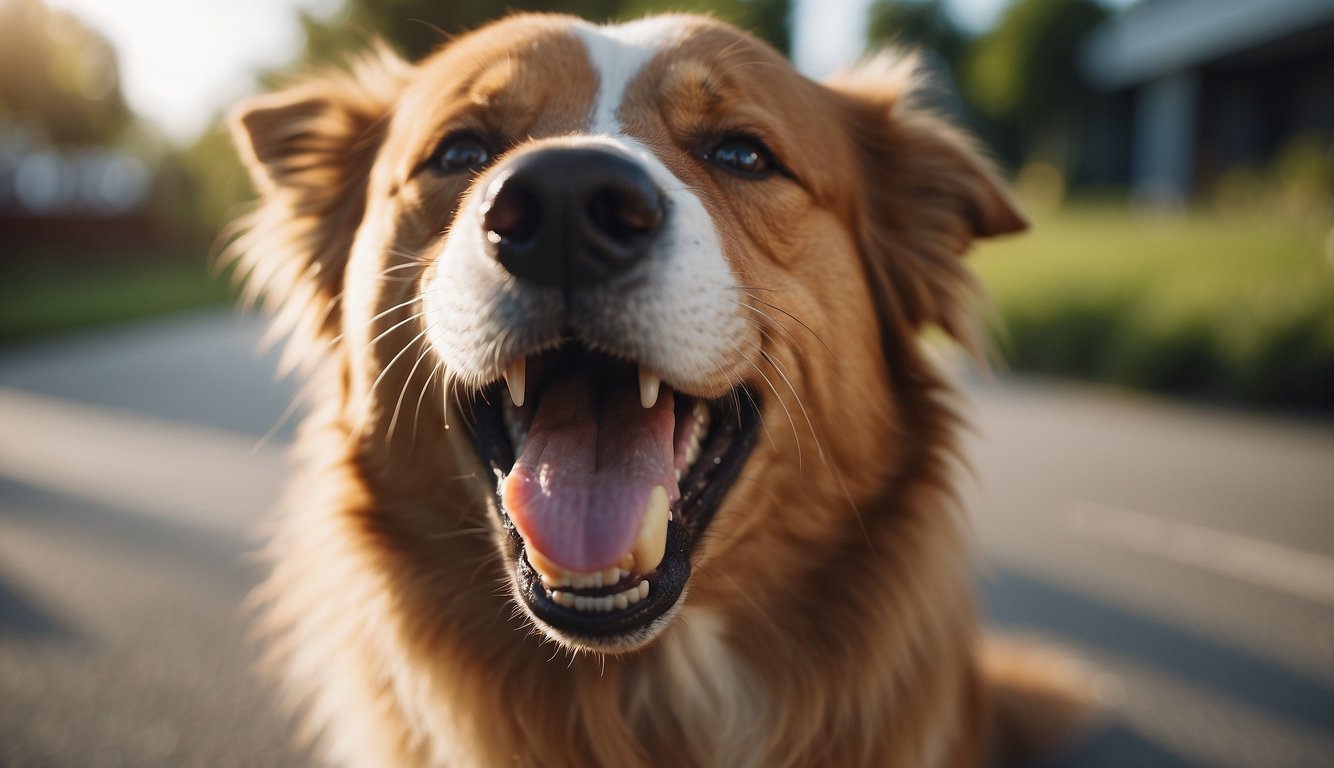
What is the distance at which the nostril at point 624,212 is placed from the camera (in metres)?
1.61

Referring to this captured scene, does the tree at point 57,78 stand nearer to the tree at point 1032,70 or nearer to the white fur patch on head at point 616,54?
the white fur patch on head at point 616,54

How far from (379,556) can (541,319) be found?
909 mm

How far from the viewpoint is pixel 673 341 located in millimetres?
1755

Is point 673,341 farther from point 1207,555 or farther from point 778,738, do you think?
point 1207,555

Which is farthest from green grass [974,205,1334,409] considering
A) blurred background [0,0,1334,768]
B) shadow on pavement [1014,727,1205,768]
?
shadow on pavement [1014,727,1205,768]

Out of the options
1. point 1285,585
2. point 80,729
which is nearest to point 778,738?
point 80,729

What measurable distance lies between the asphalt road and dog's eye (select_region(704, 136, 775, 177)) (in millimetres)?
1023

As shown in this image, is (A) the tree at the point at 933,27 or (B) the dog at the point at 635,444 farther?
(A) the tree at the point at 933,27

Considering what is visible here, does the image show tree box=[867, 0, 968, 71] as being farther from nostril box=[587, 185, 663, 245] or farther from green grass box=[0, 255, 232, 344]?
nostril box=[587, 185, 663, 245]

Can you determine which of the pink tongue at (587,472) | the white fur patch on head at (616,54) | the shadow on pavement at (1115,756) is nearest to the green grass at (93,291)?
the white fur patch on head at (616,54)

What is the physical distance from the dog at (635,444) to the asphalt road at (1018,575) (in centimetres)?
49

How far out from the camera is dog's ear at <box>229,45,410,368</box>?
2.60 meters

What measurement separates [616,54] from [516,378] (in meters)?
0.92

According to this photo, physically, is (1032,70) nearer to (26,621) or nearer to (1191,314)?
(1191,314)
